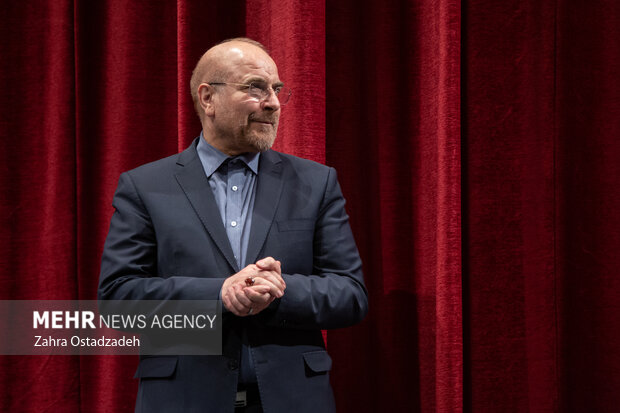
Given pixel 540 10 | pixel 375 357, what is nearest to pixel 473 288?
pixel 375 357

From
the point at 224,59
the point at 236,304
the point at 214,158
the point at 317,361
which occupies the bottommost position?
the point at 317,361

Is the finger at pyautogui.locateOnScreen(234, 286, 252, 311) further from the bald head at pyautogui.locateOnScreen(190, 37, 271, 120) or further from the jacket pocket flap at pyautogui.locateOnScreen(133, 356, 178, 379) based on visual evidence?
the bald head at pyautogui.locateOnScreen(190, 37, 271, 120)

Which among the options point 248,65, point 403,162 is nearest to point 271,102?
point 248,65

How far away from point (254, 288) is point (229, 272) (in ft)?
0.51

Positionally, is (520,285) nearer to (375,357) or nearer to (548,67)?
(375,357)

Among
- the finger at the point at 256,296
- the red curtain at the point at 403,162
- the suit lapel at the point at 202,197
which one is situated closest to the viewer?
the finger at the point at 256,296

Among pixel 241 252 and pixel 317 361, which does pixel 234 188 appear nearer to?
pixel 241 252

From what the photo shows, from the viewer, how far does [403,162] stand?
197 centimetres

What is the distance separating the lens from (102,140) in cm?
200

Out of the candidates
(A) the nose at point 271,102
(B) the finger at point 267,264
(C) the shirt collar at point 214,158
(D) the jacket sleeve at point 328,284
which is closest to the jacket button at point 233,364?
(D) the jacket sleeve at point 328,284

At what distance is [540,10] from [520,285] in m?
0.88

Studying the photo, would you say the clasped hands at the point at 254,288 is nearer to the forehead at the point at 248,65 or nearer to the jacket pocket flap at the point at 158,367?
the jacket pocket flap at the point at 158,367

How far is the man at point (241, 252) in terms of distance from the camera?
3.93 feet

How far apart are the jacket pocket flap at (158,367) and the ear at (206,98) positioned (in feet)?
1.94
